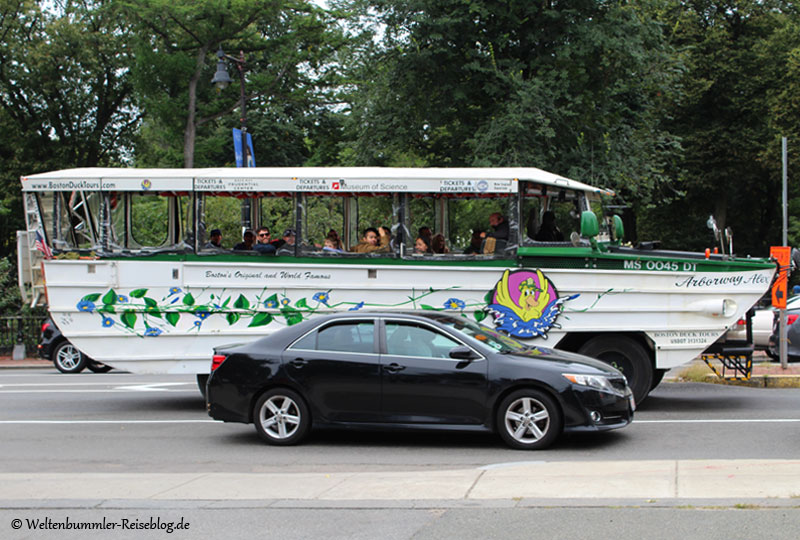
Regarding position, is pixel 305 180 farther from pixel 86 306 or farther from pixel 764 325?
pixel 764 325

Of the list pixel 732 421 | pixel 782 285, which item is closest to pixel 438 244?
pixel 732 421

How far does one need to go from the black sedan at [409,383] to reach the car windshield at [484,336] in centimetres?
2

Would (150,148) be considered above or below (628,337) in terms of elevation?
above

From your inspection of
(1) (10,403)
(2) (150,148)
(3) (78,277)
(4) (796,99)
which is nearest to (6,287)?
(1) (10,403)

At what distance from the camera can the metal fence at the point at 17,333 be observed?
25.0m

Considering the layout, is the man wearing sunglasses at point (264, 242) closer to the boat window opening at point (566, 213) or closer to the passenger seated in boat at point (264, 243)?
the passenger seated in boat at point (264, 243)

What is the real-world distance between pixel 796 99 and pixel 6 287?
102ft

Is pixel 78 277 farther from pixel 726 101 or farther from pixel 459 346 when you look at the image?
pixel 726 101

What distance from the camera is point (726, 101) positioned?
42.4 metres

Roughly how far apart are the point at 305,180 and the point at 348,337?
2.97 m

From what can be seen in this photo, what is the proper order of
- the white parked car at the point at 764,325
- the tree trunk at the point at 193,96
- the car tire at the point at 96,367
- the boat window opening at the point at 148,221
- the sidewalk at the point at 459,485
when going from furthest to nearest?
the tree trunk at the point at 193,96 → the white parked car at the point at 764,325 → the car tire at the point at 96,367 → the boat window opening at the point at 148,221 → the sidewalk at the point at 459,485

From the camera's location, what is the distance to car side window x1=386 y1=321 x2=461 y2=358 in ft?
31.1

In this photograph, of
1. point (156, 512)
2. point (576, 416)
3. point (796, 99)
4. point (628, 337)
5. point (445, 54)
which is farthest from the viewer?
point (796, 99)

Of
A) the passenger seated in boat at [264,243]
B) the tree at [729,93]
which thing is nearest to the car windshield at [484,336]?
the passenger seated in boat at [264,243]
